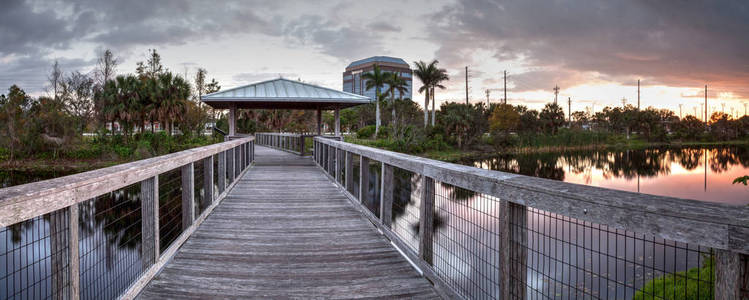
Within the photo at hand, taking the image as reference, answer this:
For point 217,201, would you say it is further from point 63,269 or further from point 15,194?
point 15,194

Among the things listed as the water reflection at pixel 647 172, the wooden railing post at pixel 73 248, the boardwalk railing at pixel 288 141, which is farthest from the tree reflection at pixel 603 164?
the wooden railing post at pixel 73 248

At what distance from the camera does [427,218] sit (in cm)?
315

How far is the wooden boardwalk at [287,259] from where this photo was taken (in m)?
2.95

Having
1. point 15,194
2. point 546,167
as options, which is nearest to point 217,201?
point 15,194

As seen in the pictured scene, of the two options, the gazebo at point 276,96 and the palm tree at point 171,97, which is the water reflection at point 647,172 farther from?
the palm tree at point 171,97

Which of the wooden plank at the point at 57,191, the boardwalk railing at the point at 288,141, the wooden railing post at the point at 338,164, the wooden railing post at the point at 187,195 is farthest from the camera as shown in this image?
the boardwalk railing at the point at 288,141

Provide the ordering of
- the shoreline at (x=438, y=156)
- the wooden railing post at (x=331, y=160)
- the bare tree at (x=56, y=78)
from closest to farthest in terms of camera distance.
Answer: the wooden railing post at (x=331, y=160) < the shoreline at (x=438, y=156) < the bare tree at (x=56, y=78)

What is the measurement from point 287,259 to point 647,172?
36.3 meters

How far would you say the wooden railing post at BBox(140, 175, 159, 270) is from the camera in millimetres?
2996

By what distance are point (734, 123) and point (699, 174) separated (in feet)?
185

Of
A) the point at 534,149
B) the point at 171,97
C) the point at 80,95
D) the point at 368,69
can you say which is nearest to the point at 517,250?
the point at 171,97

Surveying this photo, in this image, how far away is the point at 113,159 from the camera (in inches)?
1064

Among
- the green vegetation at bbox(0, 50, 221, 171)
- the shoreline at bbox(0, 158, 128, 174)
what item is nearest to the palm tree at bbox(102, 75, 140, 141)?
the green vegetation at bbox(0, 50, 221, 171)

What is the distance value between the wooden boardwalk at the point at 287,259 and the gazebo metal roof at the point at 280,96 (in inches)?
291
